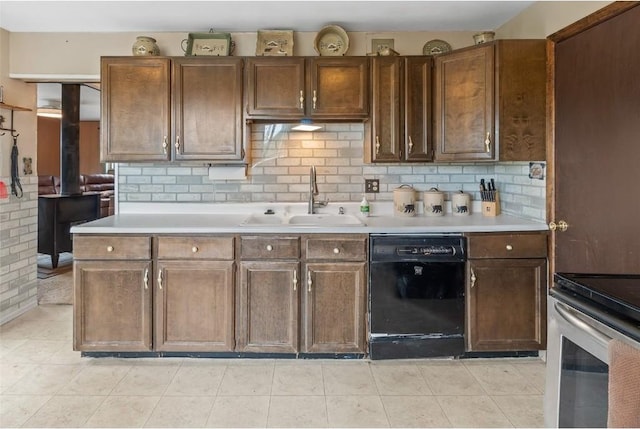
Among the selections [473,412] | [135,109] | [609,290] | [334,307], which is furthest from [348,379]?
[135,109]

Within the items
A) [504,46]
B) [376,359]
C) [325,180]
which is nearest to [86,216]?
[325,180]

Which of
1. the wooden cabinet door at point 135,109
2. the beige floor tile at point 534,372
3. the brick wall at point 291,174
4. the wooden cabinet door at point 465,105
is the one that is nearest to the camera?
the beige floor tile at point 534,372

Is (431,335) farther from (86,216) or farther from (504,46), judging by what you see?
(86,216)

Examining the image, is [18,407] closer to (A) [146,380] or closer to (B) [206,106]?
(A) [146,380]

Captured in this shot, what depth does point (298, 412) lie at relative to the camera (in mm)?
2139

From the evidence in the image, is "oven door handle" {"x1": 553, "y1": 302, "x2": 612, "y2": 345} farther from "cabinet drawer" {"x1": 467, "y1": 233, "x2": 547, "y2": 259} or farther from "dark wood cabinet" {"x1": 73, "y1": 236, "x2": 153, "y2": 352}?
"dark wood cabinet" {"x1": 73, "y1": 236, "x2": 153, "y2": 352}

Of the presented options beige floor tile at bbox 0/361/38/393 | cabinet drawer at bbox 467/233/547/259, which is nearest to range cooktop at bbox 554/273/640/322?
cabinet drawer at bbox 467/233/547/259

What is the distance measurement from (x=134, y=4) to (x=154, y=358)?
7.34 ft

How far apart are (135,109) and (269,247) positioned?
132cm

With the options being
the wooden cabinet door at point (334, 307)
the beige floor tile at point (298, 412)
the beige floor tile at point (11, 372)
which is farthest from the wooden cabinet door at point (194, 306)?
the beige floor tile at point (11, 372)

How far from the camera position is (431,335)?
267cm

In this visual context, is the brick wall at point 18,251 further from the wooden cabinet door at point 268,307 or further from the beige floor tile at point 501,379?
the beige floor tile at point 501,379

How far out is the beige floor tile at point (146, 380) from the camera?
2.34 m

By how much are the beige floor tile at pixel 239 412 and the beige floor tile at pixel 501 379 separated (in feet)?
3.94
